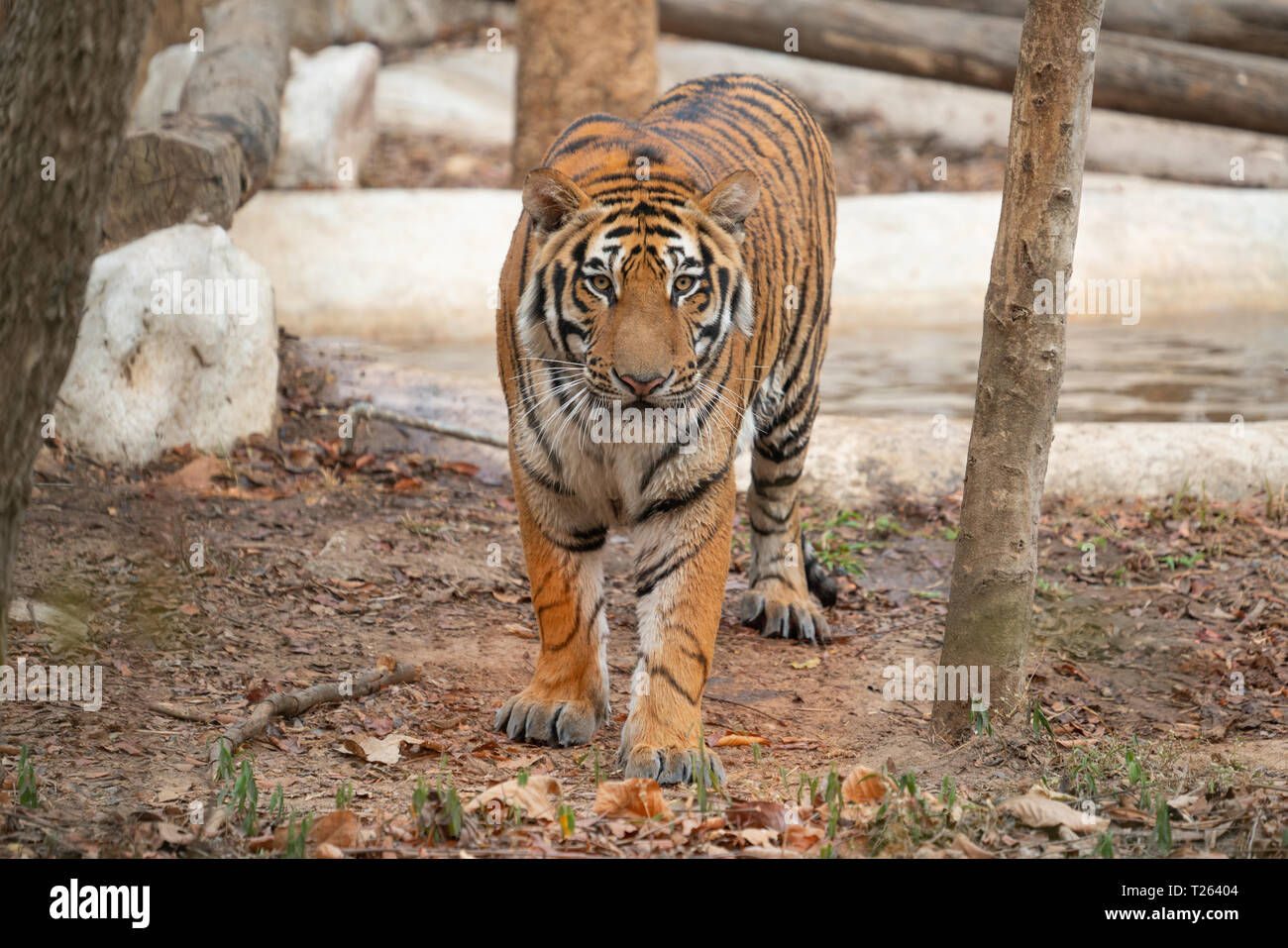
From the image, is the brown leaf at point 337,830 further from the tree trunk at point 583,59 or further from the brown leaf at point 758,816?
the tree trunk at point 583,59

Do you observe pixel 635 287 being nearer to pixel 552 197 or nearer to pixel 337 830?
pixel 552 197

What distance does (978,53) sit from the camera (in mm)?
11484

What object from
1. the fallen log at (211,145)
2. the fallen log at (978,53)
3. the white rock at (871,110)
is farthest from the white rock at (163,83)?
Result: the fallen log at (978,53)

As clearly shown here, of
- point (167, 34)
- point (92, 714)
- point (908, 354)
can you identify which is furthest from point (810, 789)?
point (167, 34)

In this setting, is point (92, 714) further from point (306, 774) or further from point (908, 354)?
point (908, 354)

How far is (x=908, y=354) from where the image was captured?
913 cm

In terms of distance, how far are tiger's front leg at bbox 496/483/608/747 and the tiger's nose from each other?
53cm

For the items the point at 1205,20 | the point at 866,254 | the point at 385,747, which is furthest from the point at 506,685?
the point at 1205,20

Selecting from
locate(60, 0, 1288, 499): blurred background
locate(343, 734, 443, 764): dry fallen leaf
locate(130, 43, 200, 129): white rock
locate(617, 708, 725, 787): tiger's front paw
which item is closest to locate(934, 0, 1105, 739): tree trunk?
locate(617, 708, 725, 787): tiger's front paw

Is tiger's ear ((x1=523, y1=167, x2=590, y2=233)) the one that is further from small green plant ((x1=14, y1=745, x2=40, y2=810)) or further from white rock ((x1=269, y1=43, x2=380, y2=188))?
white rock ((x1=269, y1=43, x2=380, y2=188))

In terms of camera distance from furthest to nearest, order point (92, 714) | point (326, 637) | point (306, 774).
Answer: point (326, 637) < point (92, 714) < point (306, 774)

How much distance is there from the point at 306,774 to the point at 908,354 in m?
6.44

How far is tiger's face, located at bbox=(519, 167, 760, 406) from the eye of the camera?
137 inches

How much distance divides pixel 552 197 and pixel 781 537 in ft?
6.26
